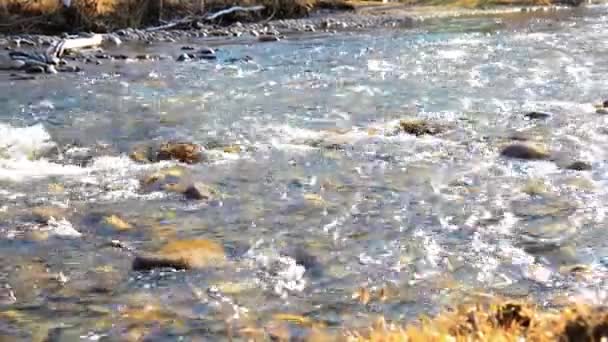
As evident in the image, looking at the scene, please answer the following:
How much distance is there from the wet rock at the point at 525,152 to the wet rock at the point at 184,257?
4.62 metres

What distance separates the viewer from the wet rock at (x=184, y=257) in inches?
262

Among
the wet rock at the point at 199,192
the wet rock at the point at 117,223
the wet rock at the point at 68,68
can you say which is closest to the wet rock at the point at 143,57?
the wet rock at the point at 68,68

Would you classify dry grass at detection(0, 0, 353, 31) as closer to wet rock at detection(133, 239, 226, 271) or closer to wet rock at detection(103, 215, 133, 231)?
wet rock at detection(103, 215, 133, 231)

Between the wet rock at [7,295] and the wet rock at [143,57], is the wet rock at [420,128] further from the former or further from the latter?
the wet rock at [143,57]

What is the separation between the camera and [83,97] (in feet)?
47.3

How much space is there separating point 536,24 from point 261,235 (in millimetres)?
21862

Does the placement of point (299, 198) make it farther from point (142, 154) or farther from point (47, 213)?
point (142, 154)

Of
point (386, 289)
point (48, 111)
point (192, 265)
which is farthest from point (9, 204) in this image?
point (48, 111)

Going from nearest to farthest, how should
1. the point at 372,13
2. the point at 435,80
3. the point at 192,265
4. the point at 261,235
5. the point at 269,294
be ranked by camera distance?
the point at 269,294 < the point at 192,265 < the point at 261,235 < the point at 435,80 < the point at 372,13

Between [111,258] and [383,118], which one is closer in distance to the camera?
[111,258]

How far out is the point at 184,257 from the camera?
6773 millimetres

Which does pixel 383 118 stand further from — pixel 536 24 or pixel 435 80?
pixel 536 24

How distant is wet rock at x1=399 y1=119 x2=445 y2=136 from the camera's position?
11.5 meters

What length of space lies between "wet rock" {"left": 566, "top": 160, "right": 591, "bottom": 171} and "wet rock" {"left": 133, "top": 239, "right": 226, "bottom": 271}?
4.62m
